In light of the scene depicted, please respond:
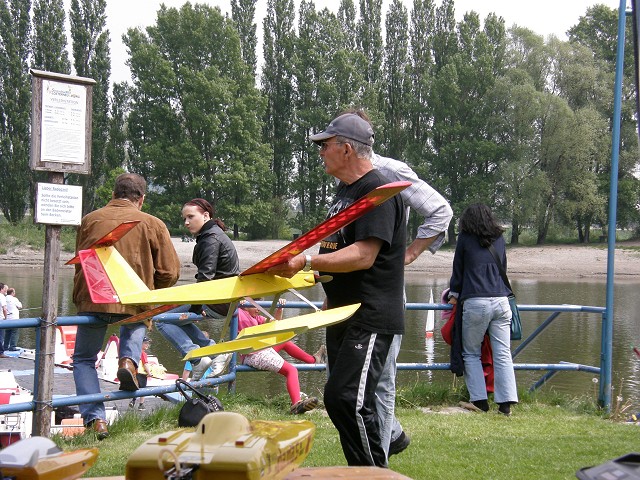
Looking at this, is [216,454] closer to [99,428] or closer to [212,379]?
[99,428]

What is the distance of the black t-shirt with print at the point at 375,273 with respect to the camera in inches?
150

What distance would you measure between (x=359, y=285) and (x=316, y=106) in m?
57.7

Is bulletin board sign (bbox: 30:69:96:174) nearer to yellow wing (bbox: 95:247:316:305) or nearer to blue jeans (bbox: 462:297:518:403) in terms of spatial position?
yellow wing (bbox: 95:247:316:305)

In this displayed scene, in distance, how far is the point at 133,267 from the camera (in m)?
6.00

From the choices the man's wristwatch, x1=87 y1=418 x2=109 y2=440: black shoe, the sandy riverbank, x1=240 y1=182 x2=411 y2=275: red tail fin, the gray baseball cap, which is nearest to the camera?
x1=240 y1=182 x2=411 y2=275: red tail fin

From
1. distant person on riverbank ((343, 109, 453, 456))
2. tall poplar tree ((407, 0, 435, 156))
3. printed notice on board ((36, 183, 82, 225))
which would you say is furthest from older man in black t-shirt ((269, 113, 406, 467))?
tall poplar tree ((407, 0, 435, 156))

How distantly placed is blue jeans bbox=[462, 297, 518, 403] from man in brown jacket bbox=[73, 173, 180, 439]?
102 inches

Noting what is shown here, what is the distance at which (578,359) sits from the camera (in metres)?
16.2

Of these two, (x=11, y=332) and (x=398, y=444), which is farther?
(x=11, y=332)

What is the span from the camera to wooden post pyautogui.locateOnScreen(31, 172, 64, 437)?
17.9 ft

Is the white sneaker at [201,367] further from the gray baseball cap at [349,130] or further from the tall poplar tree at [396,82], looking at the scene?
the tall poplar tree at [396,82]

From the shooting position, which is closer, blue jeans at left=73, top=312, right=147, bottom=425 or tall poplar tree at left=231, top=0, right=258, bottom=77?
blue jeans at left=73, top=312, right=147, bottom=425

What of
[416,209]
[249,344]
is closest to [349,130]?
[249,344]

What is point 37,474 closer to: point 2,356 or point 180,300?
point 180,300
